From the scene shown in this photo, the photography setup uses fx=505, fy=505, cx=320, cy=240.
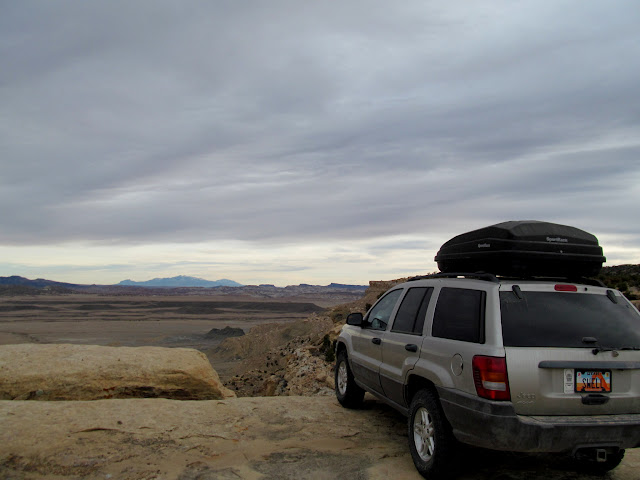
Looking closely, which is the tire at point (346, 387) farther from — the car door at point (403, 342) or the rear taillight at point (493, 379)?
the rear taillight at point (493, 379)

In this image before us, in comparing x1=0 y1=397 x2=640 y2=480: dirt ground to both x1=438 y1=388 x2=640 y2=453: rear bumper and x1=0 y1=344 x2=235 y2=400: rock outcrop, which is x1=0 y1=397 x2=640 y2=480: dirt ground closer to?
x1=438 y1=388 x2=640 y2=453: rear bumper

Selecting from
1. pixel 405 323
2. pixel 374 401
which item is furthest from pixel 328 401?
pixel 405 323

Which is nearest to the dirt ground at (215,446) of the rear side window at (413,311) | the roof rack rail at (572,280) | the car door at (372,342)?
the car door at (372,342)

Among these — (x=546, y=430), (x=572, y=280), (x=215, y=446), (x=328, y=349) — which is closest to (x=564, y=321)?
(x=572, y=280)

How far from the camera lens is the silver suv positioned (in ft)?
13.2

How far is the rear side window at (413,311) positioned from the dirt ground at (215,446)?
1316 mm

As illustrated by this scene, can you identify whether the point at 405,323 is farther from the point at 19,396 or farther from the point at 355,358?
the point at 19,396

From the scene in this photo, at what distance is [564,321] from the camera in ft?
14.1

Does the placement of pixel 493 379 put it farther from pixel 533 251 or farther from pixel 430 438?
pixel 533 251

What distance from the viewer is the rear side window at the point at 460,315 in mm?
4398

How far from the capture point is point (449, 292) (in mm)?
5043

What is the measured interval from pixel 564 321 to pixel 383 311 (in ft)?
8.69

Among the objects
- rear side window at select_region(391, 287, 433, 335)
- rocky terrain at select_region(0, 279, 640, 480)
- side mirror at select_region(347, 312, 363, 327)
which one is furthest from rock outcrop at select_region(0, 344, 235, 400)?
rear side window at select_region(391, 287, 433, 335)

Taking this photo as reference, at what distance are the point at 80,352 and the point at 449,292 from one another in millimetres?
6584
